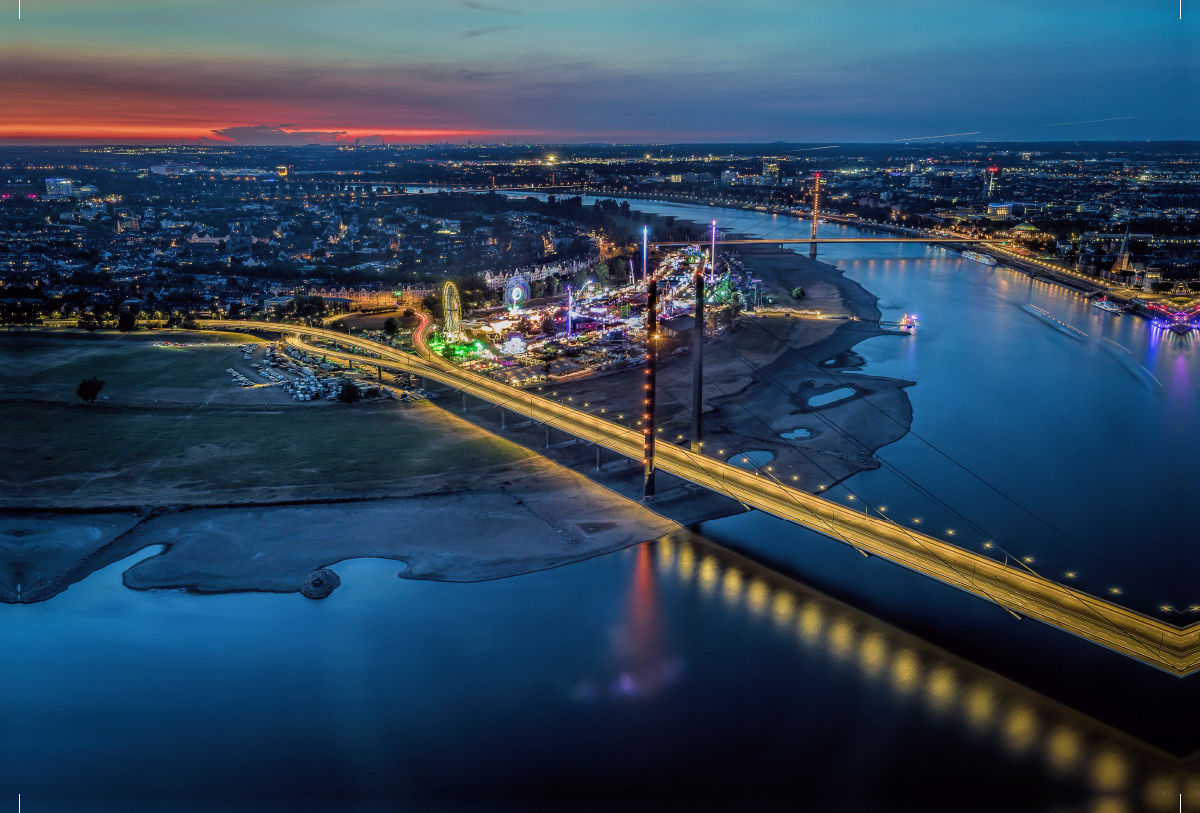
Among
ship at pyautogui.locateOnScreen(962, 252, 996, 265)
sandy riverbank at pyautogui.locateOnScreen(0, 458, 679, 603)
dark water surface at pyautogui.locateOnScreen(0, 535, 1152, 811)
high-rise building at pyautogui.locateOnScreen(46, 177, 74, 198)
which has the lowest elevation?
dark water surface at pyautogui.locateOnScreen(0, 535, 1152, 811)

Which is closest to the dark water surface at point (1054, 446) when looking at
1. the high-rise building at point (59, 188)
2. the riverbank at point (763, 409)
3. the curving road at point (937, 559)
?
the riverbank at point (763, 409)

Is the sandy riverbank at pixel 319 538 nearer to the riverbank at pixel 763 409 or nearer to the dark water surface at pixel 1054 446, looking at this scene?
the riverbank at pixel 763 409

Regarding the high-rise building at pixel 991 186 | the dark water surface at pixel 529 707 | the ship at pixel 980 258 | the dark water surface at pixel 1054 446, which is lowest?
the dark water surface at pixel 529 707

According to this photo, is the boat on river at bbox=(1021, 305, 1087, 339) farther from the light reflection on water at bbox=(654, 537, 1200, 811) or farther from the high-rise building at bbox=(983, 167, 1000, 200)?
the high-rise building at bbox=(983, 167, 1000, 200)

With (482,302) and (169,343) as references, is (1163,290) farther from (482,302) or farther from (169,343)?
(169,343)

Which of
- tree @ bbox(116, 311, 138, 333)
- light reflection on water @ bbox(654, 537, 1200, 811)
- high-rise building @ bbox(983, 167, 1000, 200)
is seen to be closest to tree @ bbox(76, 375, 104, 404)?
tree @ bbox(116, 311, 138, 333)

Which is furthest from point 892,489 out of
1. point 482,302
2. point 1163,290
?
point 1163,290

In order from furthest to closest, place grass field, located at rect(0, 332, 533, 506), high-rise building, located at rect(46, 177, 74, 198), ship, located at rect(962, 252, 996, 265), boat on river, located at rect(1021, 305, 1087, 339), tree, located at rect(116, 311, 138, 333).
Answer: high-rise building, located at rect(46, 177, 74, 198) → ship, located at rect(962, 252, 996, 265) → boat on river, located at rect(1021, 305, 1087, 339) → tree, located at rect(116, 311, 138, 333) → grass field, located at rect(0, 332, 533, 506)
